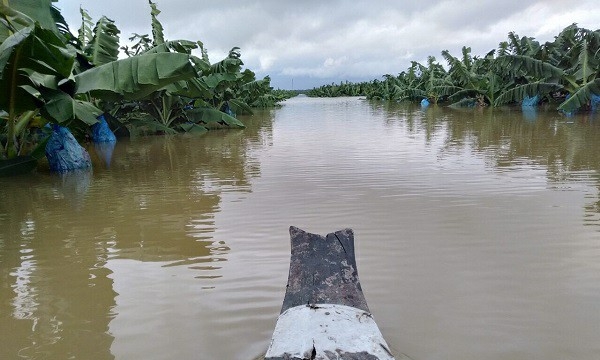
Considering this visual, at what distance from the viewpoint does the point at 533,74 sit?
15125mm

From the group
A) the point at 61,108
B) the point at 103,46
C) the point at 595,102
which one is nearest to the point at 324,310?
the point at 61,108

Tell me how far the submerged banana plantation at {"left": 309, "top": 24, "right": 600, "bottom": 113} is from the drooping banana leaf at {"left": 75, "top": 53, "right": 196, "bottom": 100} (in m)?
11.3

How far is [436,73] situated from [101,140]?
24.3 meters

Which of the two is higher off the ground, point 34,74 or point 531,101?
point 34,74

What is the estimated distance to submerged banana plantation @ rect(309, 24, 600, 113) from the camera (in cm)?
1438

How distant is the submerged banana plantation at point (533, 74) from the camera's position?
566 inches

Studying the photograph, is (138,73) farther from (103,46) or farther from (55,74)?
(103,46)

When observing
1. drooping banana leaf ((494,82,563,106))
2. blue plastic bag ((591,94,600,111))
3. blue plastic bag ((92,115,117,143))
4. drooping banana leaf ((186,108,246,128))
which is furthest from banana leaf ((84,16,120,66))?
blue plastic bag ((591,94,600,111))

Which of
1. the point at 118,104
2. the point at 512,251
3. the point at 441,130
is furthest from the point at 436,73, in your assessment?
the point at 512,251

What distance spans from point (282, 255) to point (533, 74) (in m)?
14.6

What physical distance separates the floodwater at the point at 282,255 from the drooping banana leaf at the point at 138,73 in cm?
132

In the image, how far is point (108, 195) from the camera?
5598 mm

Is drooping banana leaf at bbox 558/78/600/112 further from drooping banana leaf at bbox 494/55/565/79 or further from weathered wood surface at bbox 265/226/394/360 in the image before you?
weathered wood surface at bbox 265/226/394/360

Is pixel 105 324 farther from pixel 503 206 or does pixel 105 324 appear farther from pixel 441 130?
pixel 441 130
